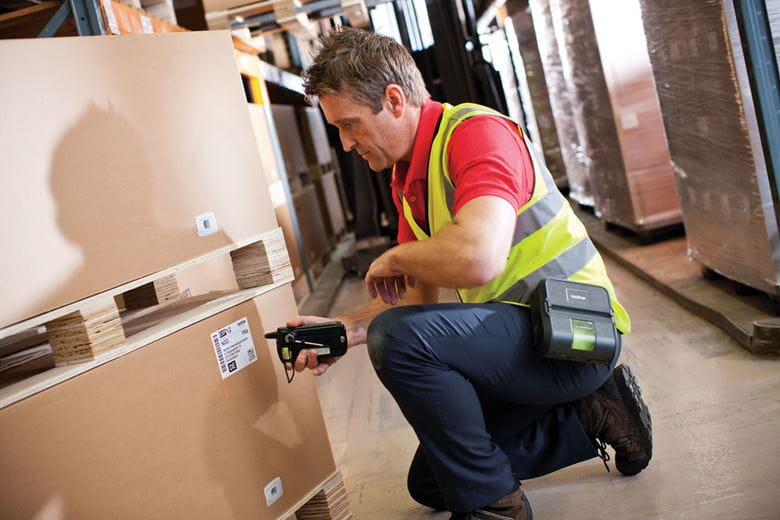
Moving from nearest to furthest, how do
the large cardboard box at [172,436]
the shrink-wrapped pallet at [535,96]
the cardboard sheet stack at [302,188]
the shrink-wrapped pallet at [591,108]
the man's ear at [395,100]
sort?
the large cardboard box at [172,436], the man's ear at [395,100], the shrink-wrapped pallet at [591,108], the cardboard sheet stack at [302,188], the shrink-wrapped pallet at [535,96]

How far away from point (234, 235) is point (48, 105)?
0.62 metres

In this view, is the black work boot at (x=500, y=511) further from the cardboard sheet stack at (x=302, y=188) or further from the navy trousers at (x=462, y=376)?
the cardboard sheet stack at (x=302, y=188)

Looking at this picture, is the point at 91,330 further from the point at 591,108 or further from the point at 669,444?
the point at 591,108

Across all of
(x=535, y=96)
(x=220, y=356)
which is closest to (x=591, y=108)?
(x=535, y=96)

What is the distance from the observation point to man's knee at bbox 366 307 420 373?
2.24 metres

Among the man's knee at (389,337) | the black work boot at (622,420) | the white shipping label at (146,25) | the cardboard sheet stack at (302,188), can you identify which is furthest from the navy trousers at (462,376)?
the cardboard sheet stack at (302,188)

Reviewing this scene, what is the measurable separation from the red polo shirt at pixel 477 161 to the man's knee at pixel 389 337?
0.34 m

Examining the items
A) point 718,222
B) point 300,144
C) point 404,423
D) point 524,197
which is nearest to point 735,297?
point 718,222

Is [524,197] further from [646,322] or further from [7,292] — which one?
[646,322]

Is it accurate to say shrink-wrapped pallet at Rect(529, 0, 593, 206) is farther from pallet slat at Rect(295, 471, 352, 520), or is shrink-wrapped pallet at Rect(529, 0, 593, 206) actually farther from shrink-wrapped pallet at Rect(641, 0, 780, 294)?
pallet slat at Rect(295, 471, 352, 520)

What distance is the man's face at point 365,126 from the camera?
7.66 ft

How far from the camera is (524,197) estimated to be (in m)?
2.28

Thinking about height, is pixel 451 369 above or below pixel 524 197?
below

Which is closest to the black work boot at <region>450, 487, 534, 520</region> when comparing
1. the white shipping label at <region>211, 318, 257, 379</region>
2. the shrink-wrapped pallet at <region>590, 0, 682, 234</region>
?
the white shipping label at <region>211, 318, 257, 379</region>
